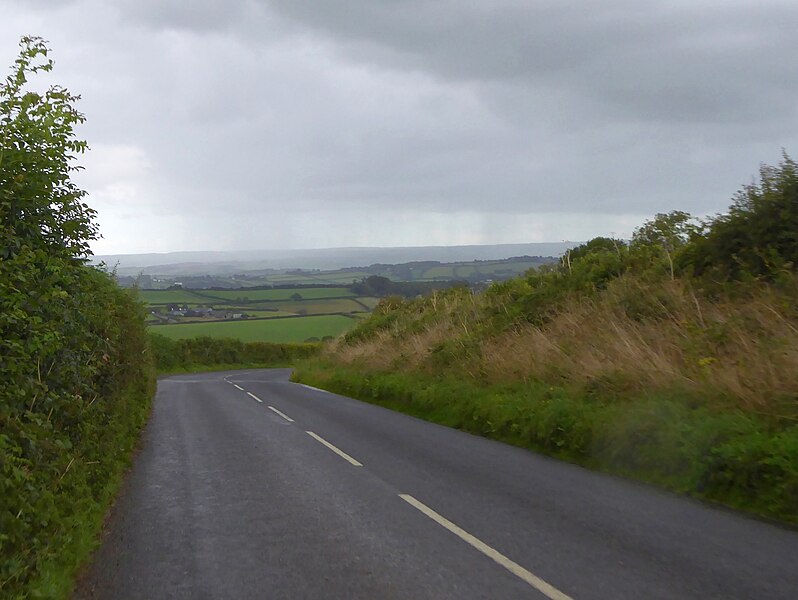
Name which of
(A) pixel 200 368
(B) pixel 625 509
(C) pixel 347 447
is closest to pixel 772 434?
(B) pixel 625 509

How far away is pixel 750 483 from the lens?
8.41 metres

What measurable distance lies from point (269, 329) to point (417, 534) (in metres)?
65.6

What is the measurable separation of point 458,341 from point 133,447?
1123 centimetres

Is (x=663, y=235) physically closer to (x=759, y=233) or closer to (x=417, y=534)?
(x=759, y=233)

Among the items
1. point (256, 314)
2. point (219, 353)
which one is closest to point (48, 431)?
point (219, 353)

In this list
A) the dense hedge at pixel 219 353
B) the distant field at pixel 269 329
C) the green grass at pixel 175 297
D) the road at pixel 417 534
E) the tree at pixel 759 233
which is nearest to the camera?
the road at pixel 417 534

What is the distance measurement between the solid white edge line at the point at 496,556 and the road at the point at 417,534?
0.02 meters

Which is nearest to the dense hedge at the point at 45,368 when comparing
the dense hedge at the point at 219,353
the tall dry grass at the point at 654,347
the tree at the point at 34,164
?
the tree at the point at 34,164

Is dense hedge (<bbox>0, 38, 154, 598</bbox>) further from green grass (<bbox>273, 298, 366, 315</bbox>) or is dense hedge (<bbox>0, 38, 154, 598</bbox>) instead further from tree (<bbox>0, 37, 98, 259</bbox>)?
green grass (<bbox>273, 298, 366, 315</bbox>)

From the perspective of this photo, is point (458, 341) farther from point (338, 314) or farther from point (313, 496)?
point (338, 314)

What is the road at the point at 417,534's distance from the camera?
5.82 m

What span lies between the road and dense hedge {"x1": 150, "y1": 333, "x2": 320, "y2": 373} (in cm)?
5180

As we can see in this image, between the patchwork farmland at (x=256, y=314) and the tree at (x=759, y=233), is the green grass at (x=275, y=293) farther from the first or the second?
the tree at (x=759, y=233)

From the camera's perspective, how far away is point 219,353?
2672 inches
